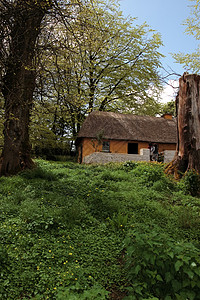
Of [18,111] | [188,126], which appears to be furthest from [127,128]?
[18,111]

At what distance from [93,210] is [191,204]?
2.98m

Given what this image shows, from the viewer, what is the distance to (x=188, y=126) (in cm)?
1006

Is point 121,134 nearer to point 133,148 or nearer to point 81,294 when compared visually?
point 133,148

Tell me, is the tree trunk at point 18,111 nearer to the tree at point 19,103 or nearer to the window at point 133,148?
the tree at point 19,103

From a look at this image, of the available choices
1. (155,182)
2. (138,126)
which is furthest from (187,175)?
(138,126)

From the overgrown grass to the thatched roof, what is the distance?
14070 mm

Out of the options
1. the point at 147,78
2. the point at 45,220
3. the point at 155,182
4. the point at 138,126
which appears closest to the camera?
the point at 45,220

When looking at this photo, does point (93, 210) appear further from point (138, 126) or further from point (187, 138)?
point (138, 126)

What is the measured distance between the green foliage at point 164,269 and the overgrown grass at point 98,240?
0.04ft

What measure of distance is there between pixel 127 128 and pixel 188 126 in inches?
530

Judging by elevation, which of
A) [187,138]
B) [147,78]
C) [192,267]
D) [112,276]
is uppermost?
[147,78]

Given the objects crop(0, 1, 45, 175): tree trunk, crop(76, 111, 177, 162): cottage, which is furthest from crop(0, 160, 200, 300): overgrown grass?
crop(76, 111, 177, 162): cottage

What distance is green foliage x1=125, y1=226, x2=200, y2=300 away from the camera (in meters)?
2.93

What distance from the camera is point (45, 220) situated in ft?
16.4
